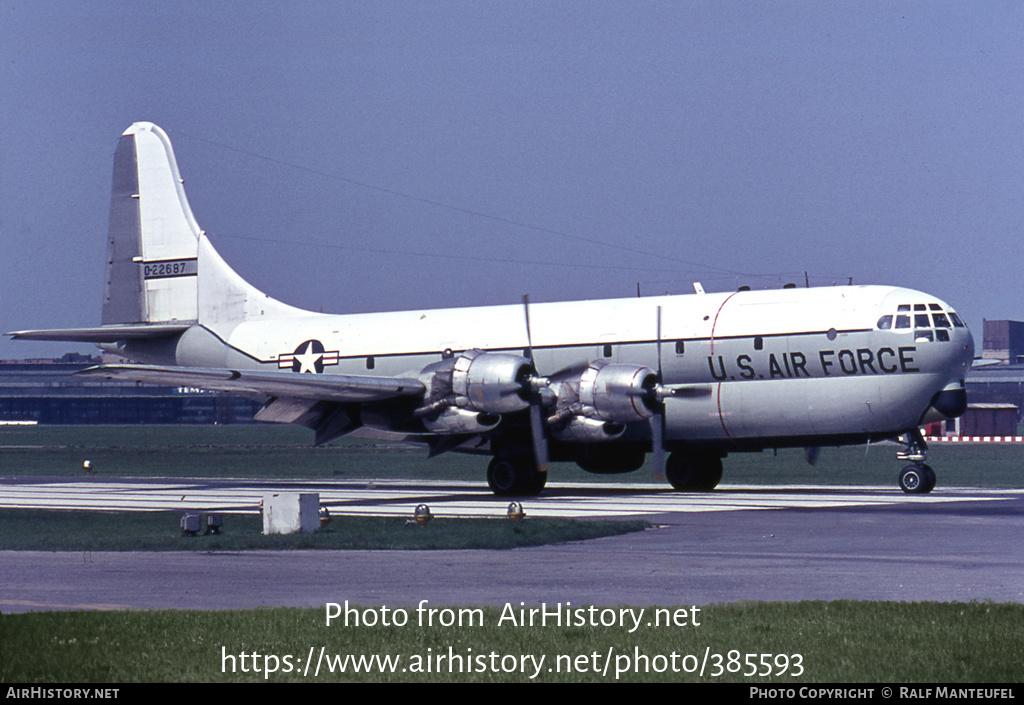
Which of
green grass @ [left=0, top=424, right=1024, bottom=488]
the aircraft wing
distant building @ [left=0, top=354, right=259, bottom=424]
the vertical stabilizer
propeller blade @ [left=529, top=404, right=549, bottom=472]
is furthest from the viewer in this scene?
distant building @ [left=0, top=354, right=259, bottom=424]

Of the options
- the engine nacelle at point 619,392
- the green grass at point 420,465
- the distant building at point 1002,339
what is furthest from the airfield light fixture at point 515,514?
the distant building at point 1002,339

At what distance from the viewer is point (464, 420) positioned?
32.5 meters

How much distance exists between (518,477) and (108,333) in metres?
14.9

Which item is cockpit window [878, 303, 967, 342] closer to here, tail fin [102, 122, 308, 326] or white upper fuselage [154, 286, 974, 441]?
white upper fuselage [154, 286, 974, 441]

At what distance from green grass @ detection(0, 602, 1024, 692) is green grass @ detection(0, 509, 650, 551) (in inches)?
291

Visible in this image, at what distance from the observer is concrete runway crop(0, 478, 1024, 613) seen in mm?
13555

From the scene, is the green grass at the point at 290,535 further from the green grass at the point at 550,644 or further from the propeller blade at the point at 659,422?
the green grass at the point at 550,644

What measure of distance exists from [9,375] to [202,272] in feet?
394

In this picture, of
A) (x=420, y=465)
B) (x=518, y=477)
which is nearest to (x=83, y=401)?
(x=420, y=465)

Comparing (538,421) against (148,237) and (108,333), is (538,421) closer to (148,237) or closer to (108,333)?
(108,333)

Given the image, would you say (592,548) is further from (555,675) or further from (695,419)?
(695,419)

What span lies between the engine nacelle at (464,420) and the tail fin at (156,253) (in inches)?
470

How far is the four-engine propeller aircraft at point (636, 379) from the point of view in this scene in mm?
31250

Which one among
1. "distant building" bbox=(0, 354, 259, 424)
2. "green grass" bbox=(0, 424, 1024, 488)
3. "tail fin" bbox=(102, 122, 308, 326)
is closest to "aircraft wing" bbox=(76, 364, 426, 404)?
"green grass" bbox=(0, 424, 1024, 488)
